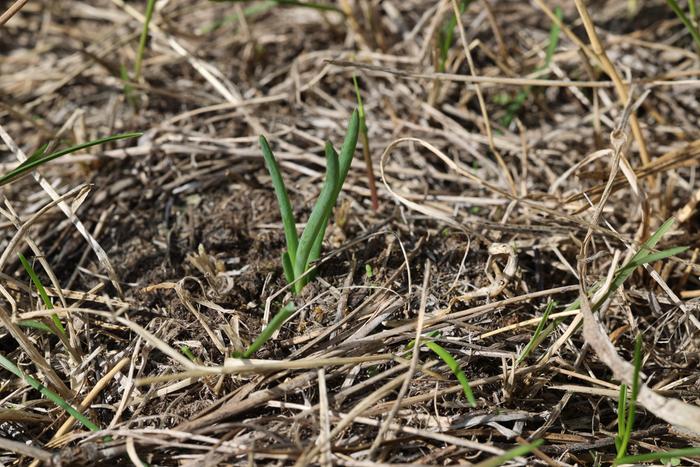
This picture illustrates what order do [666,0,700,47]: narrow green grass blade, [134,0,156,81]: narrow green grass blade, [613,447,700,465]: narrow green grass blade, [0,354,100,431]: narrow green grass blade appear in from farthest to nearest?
[134,0,156,81]: narrow green grass blade, [666,0,700,47]: narrow green grass blade, [0,354,100,431]: narrow green grass blade, [613,447,700,465]: narrow green grass blade

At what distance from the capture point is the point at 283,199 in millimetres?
1376

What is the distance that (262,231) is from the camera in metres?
1.72

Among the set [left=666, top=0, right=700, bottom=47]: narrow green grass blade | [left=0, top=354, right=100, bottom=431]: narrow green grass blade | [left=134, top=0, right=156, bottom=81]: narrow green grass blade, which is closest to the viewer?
[left=0, top=354, right=100, bottom=431]: narrow green grass blade

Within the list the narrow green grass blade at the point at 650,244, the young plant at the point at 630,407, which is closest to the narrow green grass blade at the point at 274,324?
the young plant at the point at 630,407

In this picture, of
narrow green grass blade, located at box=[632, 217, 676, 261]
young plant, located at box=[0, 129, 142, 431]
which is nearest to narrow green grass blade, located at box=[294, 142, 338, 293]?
young plant, located at box=[0, 129, 142, 431]

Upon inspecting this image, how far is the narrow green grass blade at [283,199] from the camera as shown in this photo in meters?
1.34

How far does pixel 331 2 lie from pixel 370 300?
1450 millimetres

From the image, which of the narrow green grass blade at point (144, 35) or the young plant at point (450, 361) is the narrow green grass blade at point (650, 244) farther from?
the narrow green grass blade at point (144, 35)

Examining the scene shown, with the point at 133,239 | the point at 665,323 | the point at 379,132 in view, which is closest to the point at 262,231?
the point at 133,239

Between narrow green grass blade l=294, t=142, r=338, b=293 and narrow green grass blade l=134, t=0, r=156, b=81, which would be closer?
narrow green grass blade l=294, t=142, r=338, b=293

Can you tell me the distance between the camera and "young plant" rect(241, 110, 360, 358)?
130cm

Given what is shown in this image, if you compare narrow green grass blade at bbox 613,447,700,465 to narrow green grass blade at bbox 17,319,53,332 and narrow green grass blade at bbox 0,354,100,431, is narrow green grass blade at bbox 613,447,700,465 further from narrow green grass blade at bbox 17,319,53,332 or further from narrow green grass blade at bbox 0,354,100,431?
narrow green grass blade at bbox 17,319,53,332

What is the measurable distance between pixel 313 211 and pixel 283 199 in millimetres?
69

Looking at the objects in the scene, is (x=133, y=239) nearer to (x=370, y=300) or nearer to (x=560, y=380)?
(x=370, y=300)
